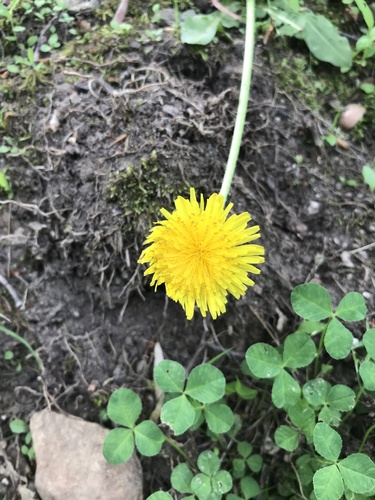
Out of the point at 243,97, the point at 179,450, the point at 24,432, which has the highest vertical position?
the point at 243,97

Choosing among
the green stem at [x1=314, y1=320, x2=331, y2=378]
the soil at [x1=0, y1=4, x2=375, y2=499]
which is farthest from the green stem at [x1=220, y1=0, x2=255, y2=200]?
the green stem at [x1=314, y1=320, x2=331, y2=378]

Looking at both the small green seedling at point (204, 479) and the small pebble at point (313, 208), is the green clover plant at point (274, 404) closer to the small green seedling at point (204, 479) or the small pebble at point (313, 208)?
the small green seedling at point (204, 479)

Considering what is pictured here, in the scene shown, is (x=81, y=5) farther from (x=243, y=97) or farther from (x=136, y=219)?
(x=136, y=219)

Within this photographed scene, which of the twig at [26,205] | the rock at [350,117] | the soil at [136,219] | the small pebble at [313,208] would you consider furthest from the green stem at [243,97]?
the twig at [26,205]

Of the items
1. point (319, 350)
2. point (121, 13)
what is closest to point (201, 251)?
point (319, 350)

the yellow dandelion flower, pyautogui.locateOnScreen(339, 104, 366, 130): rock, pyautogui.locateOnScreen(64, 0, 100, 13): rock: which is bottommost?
the yellow dandelion flower

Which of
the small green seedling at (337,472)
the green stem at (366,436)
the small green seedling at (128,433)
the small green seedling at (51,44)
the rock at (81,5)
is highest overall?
the rock at (81,5)

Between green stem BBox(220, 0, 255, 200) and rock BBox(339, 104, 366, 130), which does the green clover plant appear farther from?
rock BBox(339, 104, 366, 130)
